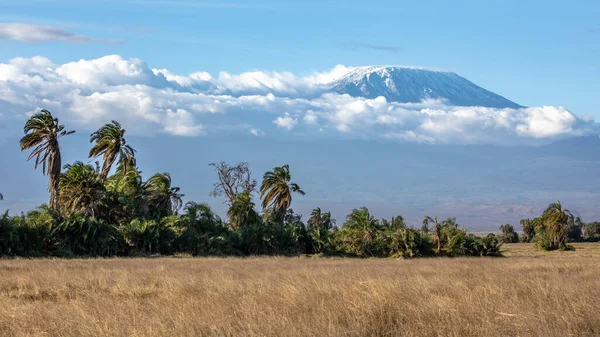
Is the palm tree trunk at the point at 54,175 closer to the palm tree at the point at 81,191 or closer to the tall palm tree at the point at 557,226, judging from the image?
the palm tree at the point at 81,191

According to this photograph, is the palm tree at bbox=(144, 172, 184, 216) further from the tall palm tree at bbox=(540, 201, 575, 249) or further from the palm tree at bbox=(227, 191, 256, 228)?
the tall palm tree at bbox=(540, 201, 575, 249)

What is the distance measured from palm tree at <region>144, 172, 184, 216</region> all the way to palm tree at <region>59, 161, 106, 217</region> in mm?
5906

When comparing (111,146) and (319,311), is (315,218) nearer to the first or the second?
(111,146)

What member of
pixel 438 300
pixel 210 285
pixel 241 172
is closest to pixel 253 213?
pixel 241 172

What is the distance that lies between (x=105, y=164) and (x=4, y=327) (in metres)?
52.6

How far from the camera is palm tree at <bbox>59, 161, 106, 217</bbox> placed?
51875 millimetres

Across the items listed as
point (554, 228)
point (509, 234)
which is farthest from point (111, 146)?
point (509, 234)

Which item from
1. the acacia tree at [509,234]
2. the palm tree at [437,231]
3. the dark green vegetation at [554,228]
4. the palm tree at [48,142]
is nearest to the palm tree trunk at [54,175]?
the palm tree at [48,142]

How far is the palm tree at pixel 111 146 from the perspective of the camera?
62.9m

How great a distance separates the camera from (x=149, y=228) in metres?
49.9

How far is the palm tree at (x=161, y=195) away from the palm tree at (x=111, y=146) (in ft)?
11.0

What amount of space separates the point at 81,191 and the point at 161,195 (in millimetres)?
8598

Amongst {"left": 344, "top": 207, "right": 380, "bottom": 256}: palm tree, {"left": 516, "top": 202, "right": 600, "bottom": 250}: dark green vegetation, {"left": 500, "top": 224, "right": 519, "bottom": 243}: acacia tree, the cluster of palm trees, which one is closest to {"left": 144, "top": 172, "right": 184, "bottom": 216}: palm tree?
the cluster of palm trees

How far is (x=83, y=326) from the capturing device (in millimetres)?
11141
